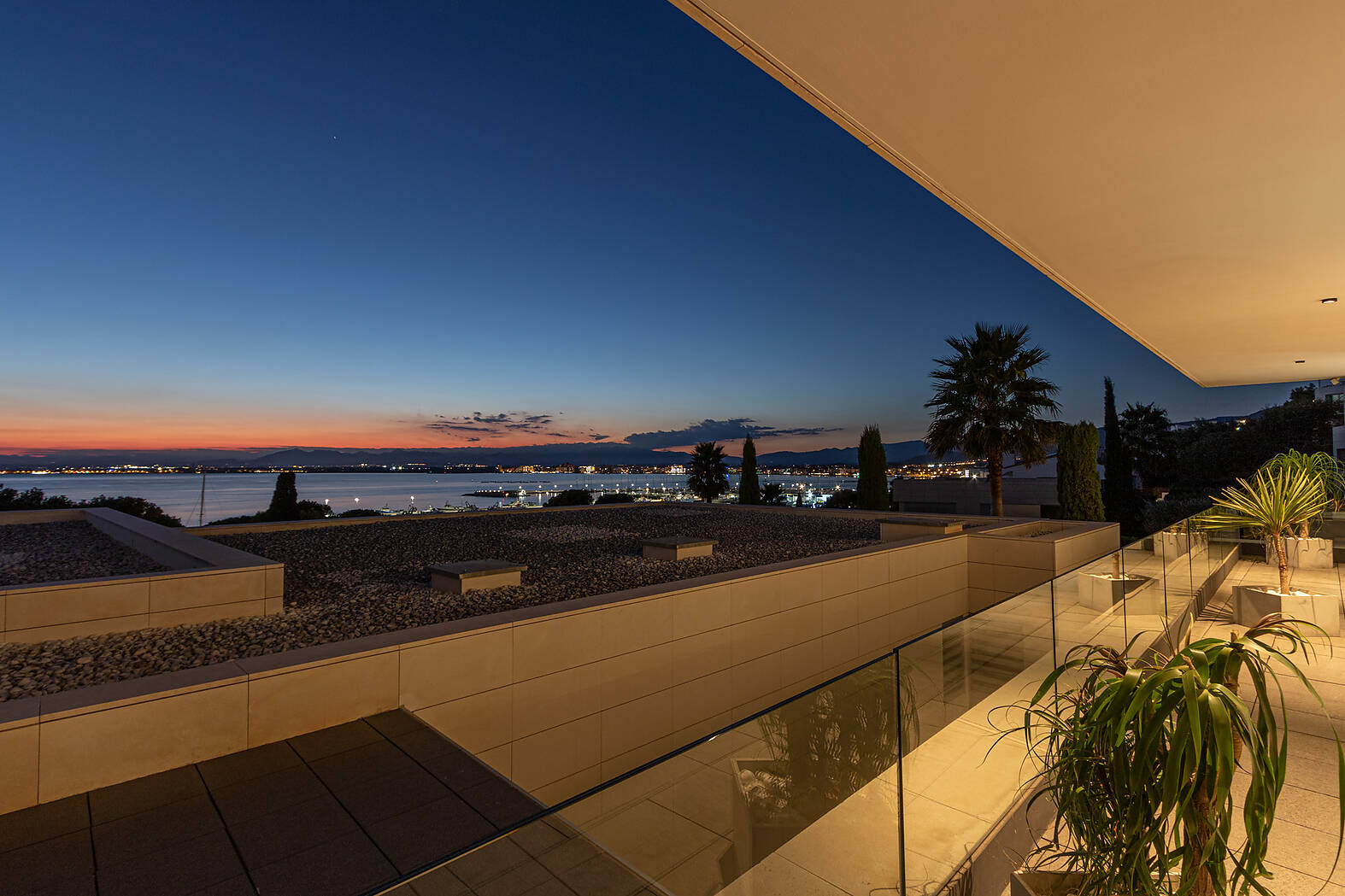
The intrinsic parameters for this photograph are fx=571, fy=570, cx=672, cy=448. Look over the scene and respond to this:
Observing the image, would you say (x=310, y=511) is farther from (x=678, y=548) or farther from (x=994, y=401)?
(x=994, y=401)

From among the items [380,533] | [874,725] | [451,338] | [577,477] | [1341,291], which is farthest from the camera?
[577,477]

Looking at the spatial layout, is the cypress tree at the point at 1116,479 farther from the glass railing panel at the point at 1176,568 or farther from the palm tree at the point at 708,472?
the glass railing panel at the point at 1176,568

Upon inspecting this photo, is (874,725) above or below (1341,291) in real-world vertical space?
below

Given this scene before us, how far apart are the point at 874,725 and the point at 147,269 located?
17.7 metres

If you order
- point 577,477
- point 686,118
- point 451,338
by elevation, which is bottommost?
point 577,477

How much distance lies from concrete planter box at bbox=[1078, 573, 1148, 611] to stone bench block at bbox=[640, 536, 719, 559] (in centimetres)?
435

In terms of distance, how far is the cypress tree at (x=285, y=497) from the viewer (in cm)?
1405

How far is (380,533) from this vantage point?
9.17m

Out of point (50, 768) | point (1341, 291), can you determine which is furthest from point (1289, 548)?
point (50, 768)

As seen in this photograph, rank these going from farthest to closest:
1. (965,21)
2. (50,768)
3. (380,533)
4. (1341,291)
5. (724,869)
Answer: (380,533)
(1341,291)
(50,768)
(965,21)
(724,869)

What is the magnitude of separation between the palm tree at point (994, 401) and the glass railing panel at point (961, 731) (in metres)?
11.0

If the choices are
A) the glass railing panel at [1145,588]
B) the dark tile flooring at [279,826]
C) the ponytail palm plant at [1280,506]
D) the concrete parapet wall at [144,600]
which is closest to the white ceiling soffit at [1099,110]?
the ponytail palm plant at [1280,506]

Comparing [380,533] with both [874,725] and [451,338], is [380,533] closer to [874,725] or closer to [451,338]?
[874,725]

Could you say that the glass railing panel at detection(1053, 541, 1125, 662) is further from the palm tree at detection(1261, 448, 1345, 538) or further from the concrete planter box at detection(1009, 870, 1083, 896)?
the palm tree at detection(1261, 448, 1345, 538)
